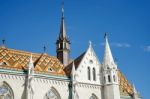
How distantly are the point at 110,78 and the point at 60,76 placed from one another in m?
8.22

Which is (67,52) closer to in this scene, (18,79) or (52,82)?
(52,82)

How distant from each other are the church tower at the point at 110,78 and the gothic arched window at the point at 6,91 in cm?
1493

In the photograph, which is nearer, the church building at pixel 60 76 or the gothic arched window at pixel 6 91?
the gothic arched window at pixel 6 91

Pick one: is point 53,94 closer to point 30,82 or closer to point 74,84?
point 74,84

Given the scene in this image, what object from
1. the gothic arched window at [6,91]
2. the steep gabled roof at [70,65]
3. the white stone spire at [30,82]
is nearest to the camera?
the gothic arched window at [6,91]

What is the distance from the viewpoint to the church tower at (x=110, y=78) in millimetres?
45938

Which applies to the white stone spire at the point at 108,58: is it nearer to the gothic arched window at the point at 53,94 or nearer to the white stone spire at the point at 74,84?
the white stone spire at the point at 74,84

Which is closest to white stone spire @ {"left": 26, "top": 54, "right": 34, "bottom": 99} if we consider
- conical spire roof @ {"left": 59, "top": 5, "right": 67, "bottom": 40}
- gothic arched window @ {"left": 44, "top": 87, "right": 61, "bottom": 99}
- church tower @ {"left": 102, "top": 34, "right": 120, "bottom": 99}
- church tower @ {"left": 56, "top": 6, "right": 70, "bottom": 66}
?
gothic arched window @ {"left": 44, "top": 87, "right": 61, "bottom": 99}

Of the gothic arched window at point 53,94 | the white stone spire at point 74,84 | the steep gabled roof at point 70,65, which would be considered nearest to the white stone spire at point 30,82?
the gothic arched window at point 53,94

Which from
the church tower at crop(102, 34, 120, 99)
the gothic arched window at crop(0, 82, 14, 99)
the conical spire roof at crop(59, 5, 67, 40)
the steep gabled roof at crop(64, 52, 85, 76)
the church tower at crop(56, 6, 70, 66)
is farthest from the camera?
the conical spire roof at crop(59, 5, 67, 40)

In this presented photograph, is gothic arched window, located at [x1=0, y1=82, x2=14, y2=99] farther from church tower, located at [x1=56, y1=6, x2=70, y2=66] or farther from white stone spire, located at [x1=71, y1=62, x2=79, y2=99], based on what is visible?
church tower, located at [x1=56, y1=6, x2=70, y2=66]

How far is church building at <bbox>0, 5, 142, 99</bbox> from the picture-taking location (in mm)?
40000

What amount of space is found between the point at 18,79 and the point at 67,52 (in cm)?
1326

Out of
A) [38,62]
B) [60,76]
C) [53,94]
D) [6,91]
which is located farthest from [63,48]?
[6,91]
